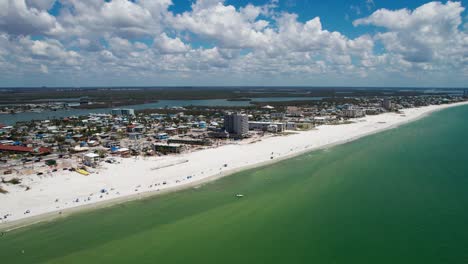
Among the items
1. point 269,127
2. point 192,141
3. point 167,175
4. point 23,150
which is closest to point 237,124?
point 269,127

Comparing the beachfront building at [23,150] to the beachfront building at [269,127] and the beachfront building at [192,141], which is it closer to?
the beachfront building at [192,141]

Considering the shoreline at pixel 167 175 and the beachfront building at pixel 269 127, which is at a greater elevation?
the beachfront building at pixel 269 127

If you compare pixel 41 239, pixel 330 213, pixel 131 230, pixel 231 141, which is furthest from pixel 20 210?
pixel 231 141

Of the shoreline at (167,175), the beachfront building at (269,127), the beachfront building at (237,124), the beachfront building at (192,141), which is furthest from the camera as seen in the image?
the beachfront building at (269,127)

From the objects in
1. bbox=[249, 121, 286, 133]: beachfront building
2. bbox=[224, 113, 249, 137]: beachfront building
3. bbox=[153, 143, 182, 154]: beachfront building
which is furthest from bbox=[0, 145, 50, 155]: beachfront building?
bbox=[249, 121, 286, 133]: beachfront building

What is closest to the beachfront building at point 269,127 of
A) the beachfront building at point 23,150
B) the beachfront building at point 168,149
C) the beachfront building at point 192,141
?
the beachfront building at point 192,141

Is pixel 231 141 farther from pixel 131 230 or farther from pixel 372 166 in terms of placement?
pixel 131 230
